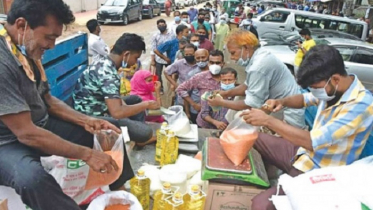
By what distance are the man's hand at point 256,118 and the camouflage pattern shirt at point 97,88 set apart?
3.45ft

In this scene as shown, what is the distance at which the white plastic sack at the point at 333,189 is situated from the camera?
156cm

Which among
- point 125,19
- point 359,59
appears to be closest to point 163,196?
point 359,59

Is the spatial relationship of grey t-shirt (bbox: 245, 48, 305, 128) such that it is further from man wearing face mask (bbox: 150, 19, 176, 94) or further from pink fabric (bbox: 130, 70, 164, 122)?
man wearing face mask (bbox: 150, 19, 176, 94)

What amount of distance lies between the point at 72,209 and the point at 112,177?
1.22 ft

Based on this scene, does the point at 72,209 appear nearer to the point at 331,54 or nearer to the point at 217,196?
the point at 217,196

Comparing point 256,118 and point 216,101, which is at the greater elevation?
point 256,118

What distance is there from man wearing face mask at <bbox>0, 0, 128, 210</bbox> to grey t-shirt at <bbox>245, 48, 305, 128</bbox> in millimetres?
1561

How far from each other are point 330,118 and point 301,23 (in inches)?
414

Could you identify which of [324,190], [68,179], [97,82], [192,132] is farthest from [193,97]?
[324,190]

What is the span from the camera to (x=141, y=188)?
2.16m

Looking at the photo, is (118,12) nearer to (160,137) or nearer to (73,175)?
Result: (160,137)

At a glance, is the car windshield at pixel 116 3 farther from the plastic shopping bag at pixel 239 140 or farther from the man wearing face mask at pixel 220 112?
the plastic shopping bag at pixel 239 140

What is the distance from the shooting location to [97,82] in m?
2.60

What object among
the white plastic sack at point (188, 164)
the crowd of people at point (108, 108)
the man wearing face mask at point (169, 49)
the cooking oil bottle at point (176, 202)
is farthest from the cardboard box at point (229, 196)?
the man wearing face mask at point (169, 49)
